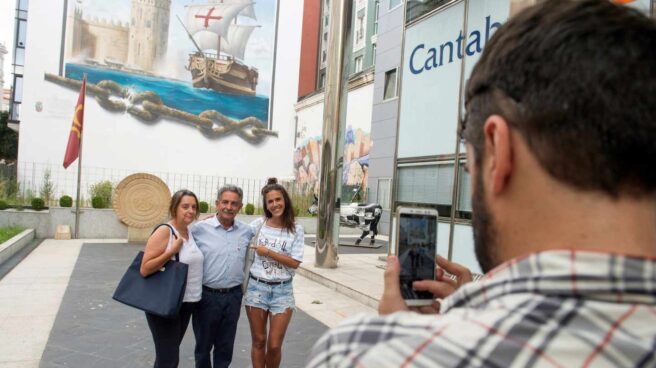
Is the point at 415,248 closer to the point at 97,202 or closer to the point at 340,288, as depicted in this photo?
the point at 340,288

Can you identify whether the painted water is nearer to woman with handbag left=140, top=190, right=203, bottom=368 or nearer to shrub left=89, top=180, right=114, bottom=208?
shrub left=89, top=180, right=114, bottom=208

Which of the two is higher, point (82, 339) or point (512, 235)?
point (512, 235)

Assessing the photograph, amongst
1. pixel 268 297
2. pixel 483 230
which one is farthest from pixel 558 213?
pixel 268 297

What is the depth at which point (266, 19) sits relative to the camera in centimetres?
3189

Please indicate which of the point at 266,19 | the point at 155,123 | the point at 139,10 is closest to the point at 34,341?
the point at 155,123

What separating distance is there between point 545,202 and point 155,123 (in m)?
30.1

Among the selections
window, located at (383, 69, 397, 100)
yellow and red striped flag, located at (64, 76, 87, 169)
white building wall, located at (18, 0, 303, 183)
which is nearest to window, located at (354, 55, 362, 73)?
white building wall, located at (18, 0, 303, 183)

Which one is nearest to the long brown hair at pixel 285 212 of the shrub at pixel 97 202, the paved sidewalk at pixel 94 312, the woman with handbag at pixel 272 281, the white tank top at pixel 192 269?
the woman with handbag at pixel 272 281

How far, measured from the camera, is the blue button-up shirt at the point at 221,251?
137 inches

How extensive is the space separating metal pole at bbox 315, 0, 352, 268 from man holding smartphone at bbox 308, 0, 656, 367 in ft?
26.9

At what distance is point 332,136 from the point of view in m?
8.91

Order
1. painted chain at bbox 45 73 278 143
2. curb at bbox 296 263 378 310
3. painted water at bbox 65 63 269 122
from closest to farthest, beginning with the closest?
1. curb at bbox 296 263 378 310
2. painted chain at bbox 45 73 278 143
3. painted water at bbox 65 63 269 122

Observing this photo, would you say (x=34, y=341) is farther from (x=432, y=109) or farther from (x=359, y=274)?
(x=432, y=109)

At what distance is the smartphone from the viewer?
1140 mm
